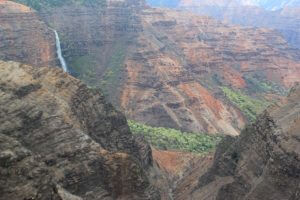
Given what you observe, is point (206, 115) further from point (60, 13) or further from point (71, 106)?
point (71, 106)

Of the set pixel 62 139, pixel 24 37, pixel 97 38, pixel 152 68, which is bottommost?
pixel 152 68

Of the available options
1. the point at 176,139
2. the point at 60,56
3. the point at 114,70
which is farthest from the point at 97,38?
the point at 176,139

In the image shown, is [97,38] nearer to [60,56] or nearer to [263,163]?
[60,56]

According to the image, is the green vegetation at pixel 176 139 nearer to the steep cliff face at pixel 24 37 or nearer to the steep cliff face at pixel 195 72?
the steep cliff face at pixel 195 72

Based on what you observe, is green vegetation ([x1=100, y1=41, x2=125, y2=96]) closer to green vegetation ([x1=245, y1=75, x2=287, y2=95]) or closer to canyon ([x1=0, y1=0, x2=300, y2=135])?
canyon ([x1=0, y1=0, x2=300, y2=135])

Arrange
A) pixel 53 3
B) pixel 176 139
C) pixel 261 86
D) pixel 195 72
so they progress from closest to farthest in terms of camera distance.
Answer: pixel 176 139, pixel 53 3, pixel 195 72, pixel 261 86

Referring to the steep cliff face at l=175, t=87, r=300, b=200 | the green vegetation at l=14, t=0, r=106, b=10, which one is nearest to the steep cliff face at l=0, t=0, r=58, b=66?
the green vegetation at l=14, t=0, r=106, b=10
